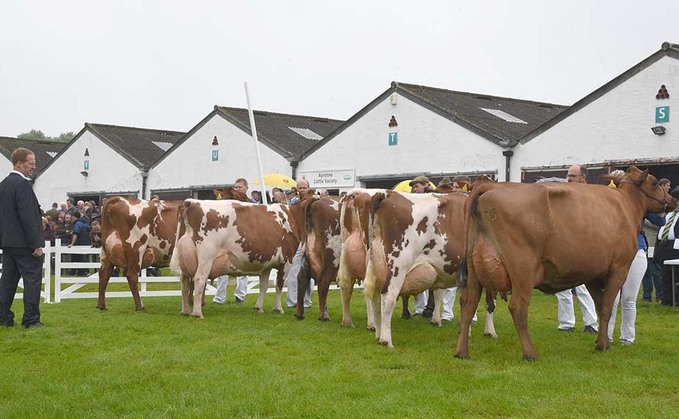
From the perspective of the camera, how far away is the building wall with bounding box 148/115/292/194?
32656 millimetres

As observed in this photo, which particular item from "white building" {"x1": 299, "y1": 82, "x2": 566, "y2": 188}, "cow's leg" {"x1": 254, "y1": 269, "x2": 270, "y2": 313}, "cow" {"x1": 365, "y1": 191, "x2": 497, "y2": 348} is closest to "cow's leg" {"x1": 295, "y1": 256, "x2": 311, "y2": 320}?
"cow's leg" {"x1": 254, "y1": 269, "x2": 270, "y2": 313}

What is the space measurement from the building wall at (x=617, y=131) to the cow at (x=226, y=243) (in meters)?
11.5

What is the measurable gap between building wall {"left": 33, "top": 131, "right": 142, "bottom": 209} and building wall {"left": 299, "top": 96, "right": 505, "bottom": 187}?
403 inches

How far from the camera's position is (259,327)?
12773 mm

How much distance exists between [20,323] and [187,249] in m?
2.81

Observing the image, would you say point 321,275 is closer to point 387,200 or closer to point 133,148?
point 387,200

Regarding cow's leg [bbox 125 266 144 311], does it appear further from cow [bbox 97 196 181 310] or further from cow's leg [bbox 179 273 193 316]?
cow's leg [bbox 179 273 193 316]

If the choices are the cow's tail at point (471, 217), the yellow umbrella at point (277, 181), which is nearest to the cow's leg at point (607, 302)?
the cow's tail at point (471, 217)

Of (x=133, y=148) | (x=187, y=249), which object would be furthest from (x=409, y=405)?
(x=133, y=148)

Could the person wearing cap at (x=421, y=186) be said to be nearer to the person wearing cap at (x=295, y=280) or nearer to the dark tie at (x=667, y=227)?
the person wearing cap at (x=295, y=280)

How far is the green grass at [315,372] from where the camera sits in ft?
24.2

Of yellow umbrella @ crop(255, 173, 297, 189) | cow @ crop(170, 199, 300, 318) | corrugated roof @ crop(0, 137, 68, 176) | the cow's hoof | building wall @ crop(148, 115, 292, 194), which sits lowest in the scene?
the cow's hoof

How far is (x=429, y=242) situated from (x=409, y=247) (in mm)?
375

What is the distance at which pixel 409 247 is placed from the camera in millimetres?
11133
